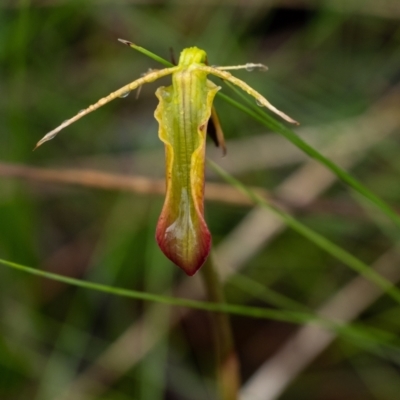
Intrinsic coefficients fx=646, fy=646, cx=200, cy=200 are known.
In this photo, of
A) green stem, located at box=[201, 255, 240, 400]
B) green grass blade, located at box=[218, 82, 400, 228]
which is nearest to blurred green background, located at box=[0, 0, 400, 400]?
green stem, located at box=[201, 255, 240, 400]

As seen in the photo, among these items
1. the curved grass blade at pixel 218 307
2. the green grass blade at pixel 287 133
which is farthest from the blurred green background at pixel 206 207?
the green grass blade at pixel 287 133

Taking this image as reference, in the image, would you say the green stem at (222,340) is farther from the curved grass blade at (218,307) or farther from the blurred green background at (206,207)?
the blurred green background at (206,207)

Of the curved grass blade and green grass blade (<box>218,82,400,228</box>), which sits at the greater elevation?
green grass blade (<box>218,82,400,228</box>)

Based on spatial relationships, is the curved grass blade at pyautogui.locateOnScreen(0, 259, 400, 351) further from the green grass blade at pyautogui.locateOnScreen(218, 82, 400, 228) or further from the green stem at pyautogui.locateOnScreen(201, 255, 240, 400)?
the green grass blade at pyautogui.locateOnScreen(218, 82, 400, 228)

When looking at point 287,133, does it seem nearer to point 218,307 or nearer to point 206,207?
point 218,307

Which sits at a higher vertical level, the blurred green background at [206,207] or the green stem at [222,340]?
the blurred green background at [206,207]

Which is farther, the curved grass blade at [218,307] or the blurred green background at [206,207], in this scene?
the blurred green background at [206,207]
